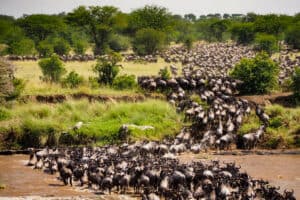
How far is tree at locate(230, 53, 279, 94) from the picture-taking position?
110 ft

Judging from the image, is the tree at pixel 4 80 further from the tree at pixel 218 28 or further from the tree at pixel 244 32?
the tree at pixel 218 28

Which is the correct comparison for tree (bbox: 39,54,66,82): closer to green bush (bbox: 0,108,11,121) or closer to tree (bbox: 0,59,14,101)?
green bush (bbox: 0,108,11,121)

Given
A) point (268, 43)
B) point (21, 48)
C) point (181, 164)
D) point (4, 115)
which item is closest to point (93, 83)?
point (4, 115)

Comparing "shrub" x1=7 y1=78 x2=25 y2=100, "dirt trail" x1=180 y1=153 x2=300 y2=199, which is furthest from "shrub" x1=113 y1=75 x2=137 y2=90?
"dirt trail" x1=180 y1=153 x2=300 y2=199

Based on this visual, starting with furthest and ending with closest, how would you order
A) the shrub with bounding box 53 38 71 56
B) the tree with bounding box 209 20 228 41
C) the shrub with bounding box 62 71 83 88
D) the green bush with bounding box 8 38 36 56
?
1. the tree with bounding box 209 20 228 41
2. the shrub with bounding box 53 38 71 56
3. the green bush with bounding box 8 38 36 56
4. the shrub with bounding box 62 71 83 88

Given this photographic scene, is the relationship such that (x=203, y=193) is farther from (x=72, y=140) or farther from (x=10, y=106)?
(x=10, y=106)

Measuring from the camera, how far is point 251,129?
1092 inches

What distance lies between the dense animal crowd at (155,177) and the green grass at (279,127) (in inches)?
287

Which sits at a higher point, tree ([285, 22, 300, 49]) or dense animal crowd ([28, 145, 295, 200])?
tree ([285, 22, 300, 49])

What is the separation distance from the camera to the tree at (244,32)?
84.1 m

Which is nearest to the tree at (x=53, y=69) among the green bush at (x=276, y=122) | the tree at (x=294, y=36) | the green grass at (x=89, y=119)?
the green grass at (x=89, y=119)

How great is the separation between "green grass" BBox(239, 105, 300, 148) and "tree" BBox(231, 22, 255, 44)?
2176 inches

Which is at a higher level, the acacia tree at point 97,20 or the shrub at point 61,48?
the acacia tree at point 97,20

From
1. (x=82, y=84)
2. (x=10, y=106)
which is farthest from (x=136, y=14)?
(x=10, y=106)
